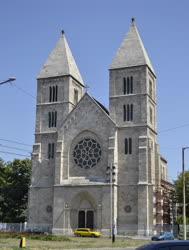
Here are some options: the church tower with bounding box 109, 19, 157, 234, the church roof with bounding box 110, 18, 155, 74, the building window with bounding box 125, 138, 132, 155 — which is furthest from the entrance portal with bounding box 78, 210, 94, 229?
the church roof with bounding box 110, 18, 155, 74

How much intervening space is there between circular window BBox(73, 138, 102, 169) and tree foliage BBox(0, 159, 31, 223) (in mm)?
16249

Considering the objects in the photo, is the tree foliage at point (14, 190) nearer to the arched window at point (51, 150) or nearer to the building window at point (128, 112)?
the arched window at point (51, 150)

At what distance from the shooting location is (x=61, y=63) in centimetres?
7275

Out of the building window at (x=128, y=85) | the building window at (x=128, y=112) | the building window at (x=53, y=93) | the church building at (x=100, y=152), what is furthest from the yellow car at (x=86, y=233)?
the building window at (x=53, y=93)

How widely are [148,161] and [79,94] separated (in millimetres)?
18169

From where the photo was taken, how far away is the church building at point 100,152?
61.1 metres

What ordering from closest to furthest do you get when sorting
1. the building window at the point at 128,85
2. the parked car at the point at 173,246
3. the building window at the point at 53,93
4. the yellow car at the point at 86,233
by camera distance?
the parked car at the point at 173,246
the yellow car at the point at 86,233
the building window at the point at 128,85
the building window at the point at 53,93

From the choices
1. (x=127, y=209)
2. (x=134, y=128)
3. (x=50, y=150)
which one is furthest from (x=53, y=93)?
(x=127, y=209)

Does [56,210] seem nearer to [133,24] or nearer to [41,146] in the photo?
[41,146]

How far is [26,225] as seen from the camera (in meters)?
66.2

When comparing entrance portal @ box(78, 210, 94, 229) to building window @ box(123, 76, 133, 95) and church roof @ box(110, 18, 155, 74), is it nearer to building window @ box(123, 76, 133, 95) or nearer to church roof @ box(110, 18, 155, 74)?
building window @ box(123, 76, 133, 95)

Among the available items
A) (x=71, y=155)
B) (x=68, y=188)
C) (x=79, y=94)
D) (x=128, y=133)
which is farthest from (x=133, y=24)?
(x=68, y=188)

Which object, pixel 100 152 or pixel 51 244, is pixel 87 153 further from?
pixel 51 244

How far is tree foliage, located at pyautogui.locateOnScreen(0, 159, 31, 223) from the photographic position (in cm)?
7631
